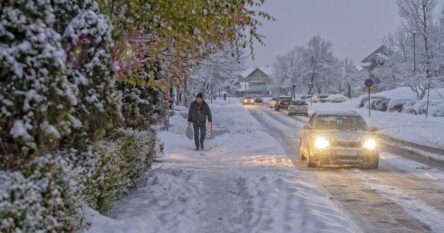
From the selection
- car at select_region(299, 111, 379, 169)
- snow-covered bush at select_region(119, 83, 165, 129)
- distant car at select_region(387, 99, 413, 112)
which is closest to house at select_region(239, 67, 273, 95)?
distant car at select_region(387, 99, 413, 112)

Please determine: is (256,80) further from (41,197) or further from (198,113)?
(41,197)

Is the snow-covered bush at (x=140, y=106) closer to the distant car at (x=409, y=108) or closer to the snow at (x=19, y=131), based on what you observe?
the snow at (x=19, y=131)

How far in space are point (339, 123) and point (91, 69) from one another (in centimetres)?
1079

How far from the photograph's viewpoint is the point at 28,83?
3596 mm

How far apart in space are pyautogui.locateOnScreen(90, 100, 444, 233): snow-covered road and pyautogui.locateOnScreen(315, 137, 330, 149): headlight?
582mm

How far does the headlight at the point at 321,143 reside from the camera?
13.4 metres

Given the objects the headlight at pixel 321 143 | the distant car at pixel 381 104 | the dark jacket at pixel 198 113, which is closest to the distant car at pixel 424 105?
the distant car at pixel 381 104

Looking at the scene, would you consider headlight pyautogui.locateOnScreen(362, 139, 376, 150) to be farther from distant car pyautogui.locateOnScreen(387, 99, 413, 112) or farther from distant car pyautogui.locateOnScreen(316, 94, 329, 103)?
distant car pyautogui.locateOnScreen(316, 94, 329, 103)

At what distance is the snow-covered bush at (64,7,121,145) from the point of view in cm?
429

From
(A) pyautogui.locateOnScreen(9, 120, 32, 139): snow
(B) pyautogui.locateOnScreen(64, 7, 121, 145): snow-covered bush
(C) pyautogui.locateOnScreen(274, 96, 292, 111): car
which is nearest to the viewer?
(A) pyautogui.locateOnScreen(9, 120, 32, 139): snow

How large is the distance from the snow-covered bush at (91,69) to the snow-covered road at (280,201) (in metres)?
1.63

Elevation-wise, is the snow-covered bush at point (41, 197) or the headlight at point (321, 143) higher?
the snow-covered bush at point (41, 197)

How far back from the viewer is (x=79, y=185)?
461 centimetres

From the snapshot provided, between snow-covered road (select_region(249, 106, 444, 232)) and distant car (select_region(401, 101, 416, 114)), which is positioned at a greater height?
distant car (select_region(401, 101, 416, 114))
